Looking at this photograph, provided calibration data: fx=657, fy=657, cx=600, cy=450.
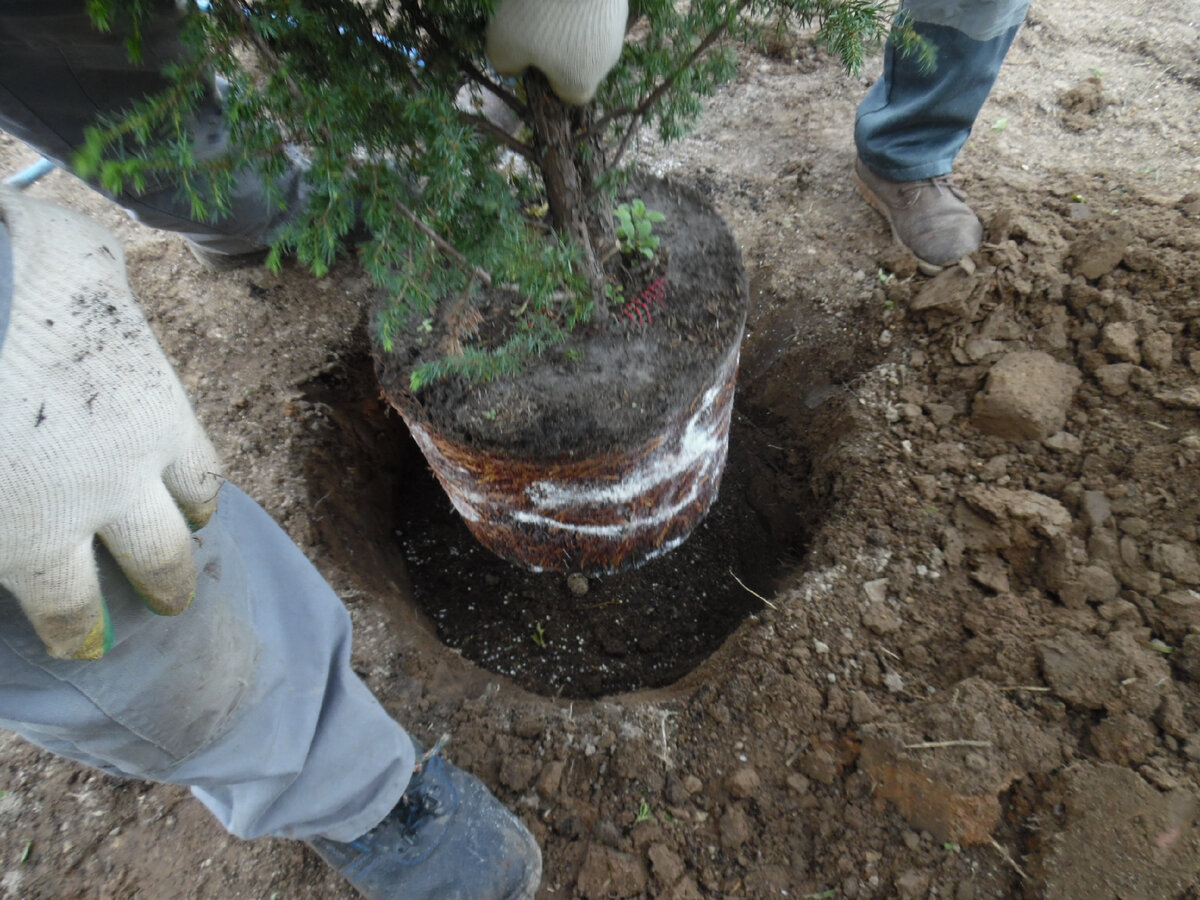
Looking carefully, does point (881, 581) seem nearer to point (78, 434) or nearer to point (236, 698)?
point (236, 698)

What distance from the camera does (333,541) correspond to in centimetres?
185

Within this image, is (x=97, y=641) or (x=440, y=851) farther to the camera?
(x=440, y=851)

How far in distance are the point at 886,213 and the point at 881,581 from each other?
52.6 inches

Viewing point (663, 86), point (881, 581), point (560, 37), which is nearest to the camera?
point (560, 37)

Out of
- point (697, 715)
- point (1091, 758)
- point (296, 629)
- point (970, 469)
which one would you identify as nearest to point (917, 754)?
point (1091, 758)

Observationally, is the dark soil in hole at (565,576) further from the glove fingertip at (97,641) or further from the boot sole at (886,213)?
the glove fingertip at (97,641)

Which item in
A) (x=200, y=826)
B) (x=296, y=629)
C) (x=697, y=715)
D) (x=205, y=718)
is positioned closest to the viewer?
(x=205, y=718)

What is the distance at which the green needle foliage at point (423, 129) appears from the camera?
73 cm

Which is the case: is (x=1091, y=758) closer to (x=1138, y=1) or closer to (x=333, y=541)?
(x=333, y=541)

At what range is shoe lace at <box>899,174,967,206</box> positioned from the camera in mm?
2162

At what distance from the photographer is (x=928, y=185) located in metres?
2.16

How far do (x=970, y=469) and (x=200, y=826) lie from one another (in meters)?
2.04

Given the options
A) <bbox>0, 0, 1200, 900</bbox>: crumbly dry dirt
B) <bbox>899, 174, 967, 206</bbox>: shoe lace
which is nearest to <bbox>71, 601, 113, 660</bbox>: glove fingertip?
<bbox>0, 0, 1200, 900</bbox>: crumbly dry dirt

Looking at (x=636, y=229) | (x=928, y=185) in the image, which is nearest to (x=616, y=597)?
(x=636, y=229)
